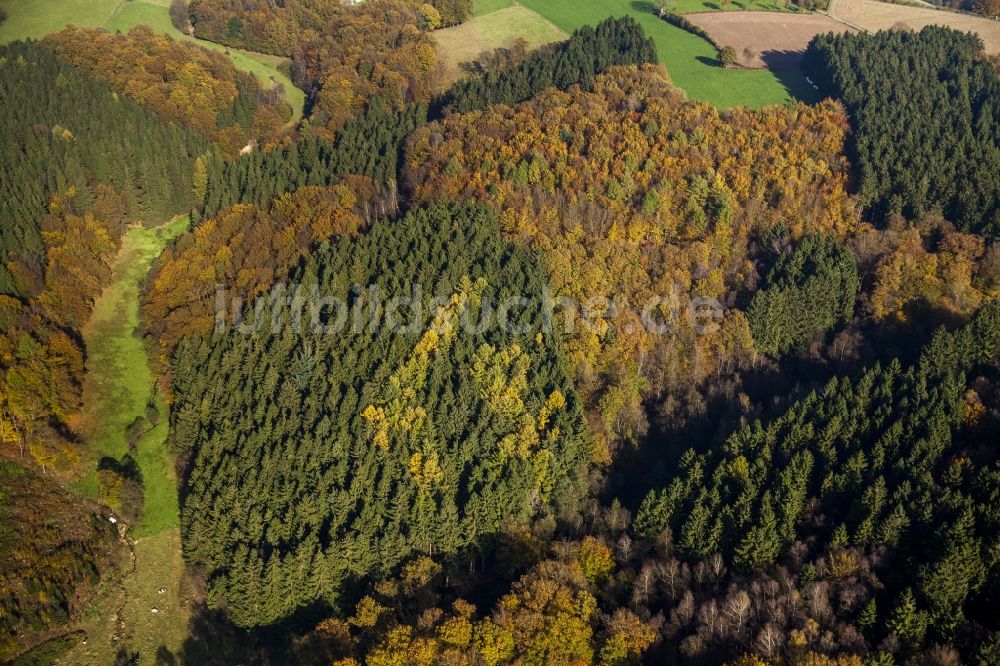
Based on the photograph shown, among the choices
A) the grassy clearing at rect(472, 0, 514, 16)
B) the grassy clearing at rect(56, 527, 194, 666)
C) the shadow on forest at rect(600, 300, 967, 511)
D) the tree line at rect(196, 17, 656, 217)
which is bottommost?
the grassy clearing at rect(56, 527, 194, 666)

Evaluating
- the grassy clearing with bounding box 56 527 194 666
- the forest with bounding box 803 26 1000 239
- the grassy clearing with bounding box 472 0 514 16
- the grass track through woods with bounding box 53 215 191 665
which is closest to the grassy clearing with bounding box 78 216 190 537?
the grass track through woods with bounding box 53 215 191 665

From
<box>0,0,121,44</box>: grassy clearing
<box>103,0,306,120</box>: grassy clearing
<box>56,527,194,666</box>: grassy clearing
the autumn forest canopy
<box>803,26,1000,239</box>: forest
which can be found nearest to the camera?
the autumn forest canopy

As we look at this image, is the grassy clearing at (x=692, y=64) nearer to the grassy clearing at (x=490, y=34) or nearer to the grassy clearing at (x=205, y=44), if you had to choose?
the grassy clearing at (x=490, y=34)

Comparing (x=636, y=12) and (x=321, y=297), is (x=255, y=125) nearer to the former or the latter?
(x=321, y=297)

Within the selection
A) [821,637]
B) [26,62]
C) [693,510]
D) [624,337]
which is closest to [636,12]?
[624,337]

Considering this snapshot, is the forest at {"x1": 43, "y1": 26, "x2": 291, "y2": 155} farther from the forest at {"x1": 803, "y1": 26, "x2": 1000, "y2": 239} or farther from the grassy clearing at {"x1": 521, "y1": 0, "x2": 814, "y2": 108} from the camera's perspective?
the forest at {"x1": 803, "y1": 26, "x2": 1000, "y2": 239}

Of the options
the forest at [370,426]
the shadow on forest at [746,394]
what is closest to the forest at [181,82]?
the forest at [370,426]
